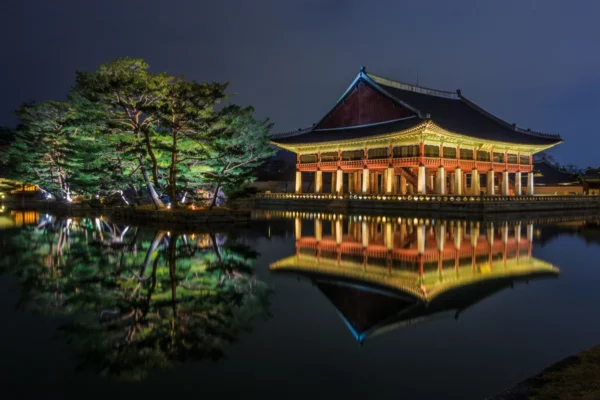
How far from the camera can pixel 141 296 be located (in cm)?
972

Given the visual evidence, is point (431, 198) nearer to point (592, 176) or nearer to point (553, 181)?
point (592, 176)

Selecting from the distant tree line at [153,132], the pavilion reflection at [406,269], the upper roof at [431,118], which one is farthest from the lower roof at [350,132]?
the pavilion reflection at [406,269]

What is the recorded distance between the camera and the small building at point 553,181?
61188 mm

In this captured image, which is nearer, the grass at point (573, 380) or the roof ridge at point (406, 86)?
the grass at point (573, 380)

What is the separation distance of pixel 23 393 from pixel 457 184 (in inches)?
1661

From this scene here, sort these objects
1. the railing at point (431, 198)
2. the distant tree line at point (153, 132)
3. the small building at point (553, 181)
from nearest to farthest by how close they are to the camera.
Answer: the distant tree line at point (153, 132), the railing at point (431, 198), the small building at point (553, 181)

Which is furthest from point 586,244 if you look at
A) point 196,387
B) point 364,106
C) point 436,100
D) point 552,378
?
point 436,100

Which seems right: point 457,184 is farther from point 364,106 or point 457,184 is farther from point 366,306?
point 366,306

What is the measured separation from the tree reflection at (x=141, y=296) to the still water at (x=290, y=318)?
1.6 inches

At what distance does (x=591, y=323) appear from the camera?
859cm

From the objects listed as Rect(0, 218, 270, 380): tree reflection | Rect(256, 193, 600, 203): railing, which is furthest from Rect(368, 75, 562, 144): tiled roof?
Rect(0, 218, 270, 380): tree reflection

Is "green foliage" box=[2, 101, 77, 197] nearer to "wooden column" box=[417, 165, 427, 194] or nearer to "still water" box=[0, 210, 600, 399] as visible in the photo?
"still water" box=[0, 210, 600, 399]

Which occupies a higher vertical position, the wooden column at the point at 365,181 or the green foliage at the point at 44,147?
the green foliage at the point at 44,147

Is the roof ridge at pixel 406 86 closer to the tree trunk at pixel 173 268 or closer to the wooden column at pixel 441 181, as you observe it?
the wooden column at pixel 441 181
